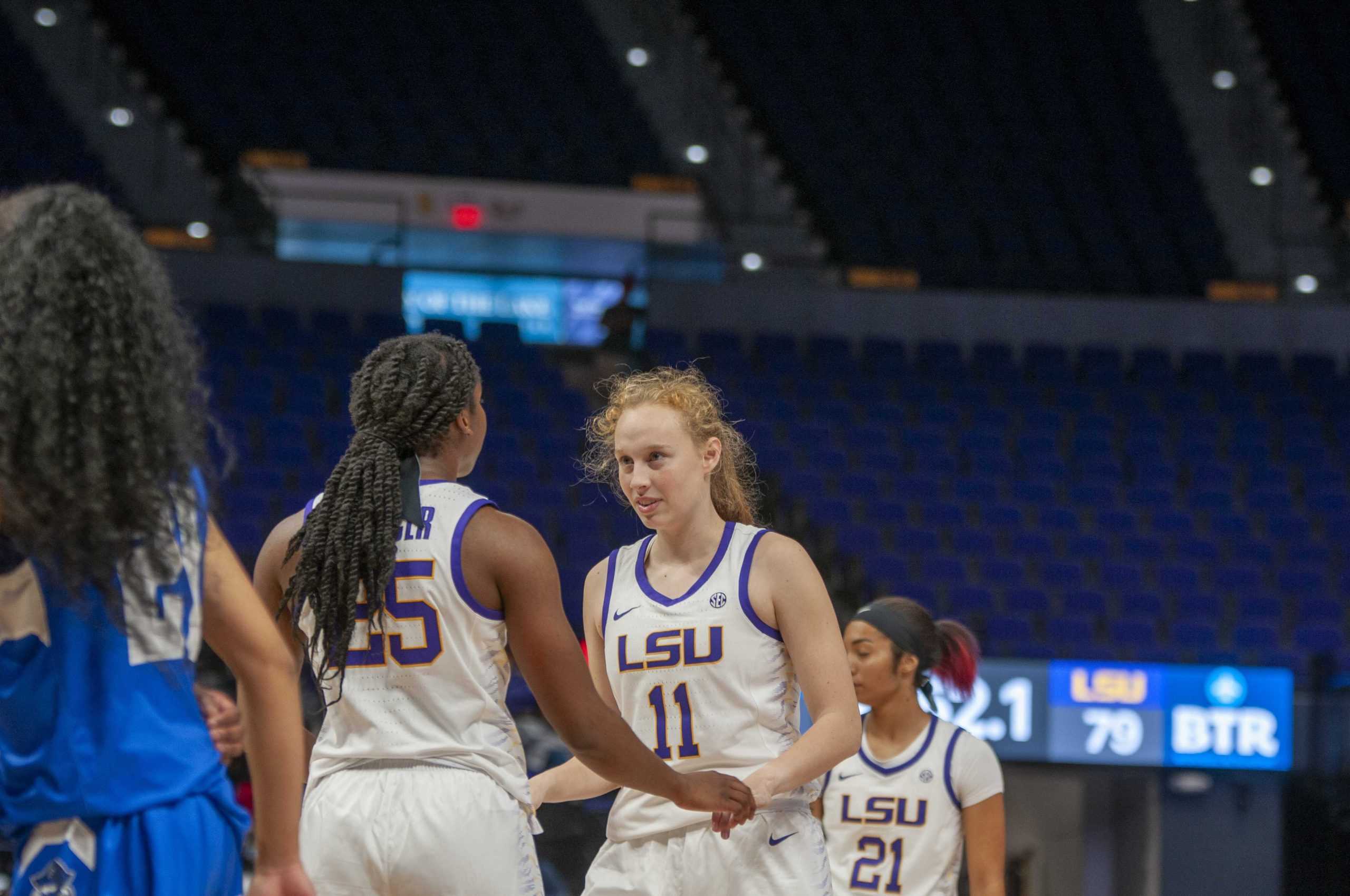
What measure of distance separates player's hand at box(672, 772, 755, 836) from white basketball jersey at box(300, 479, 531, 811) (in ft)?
1.15

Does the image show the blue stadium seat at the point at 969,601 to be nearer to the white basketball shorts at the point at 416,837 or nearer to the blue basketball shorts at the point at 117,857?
the white basketball shorts at the point at 416,837

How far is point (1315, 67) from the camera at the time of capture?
16.7 meters

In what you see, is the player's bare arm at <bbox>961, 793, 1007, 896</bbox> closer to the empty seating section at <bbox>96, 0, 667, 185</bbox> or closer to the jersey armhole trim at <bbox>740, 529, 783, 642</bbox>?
the jersey armhole trim at <bbox>740, 529, 783, 642</bbox>

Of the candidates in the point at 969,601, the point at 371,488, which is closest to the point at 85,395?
the point at 371,488

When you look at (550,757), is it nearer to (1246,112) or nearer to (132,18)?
(132,18)

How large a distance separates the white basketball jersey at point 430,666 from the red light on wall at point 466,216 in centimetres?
1245

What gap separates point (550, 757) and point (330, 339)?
7132 mm

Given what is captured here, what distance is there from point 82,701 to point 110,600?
0.14 m

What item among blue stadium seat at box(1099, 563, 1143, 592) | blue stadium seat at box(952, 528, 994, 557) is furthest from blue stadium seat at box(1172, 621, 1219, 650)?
blue stadium seat at box(952, 528, 994, 557)

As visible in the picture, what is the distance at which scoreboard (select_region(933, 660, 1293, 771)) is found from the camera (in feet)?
25.3

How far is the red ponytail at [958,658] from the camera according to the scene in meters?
4.42

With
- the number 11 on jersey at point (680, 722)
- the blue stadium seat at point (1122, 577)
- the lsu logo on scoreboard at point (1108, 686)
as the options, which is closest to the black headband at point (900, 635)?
the number 11 on jersey at point (680, 722)

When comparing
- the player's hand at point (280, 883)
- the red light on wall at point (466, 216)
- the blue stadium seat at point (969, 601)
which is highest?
the red light on wall at point (466, 216)

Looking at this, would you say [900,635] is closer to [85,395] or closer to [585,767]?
[585,767]
